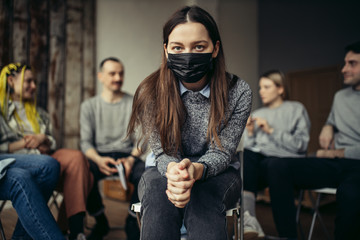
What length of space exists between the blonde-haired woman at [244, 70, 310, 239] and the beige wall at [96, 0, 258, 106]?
A: 2.36 meters

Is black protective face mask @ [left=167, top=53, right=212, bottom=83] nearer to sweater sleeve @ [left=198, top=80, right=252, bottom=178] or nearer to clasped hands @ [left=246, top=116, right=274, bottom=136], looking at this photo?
sweater sleeve @ [left=198, top=80, right=252, bottom=178]

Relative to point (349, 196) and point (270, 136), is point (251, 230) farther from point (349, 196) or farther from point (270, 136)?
point (270, 136)

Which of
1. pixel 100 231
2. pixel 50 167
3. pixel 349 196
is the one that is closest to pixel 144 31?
pixel 100 231

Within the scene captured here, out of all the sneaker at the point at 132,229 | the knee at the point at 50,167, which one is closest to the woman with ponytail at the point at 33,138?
the knee at the point at 50,167

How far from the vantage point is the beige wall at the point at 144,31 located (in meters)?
4.32

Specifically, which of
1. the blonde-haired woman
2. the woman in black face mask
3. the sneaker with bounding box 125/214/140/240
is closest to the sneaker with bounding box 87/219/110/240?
the sneaker with bounding box 125/214/140/240

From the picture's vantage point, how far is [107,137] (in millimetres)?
2725

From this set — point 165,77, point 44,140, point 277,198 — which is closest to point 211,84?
point 165,77

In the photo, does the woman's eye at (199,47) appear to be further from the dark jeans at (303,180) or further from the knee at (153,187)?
the dark jeans at (303,180)

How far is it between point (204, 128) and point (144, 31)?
356 cm

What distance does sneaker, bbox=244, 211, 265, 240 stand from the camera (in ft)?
6.25

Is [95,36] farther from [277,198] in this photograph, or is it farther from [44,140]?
[277,198]

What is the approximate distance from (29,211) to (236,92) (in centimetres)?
115

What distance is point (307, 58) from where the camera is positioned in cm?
559
